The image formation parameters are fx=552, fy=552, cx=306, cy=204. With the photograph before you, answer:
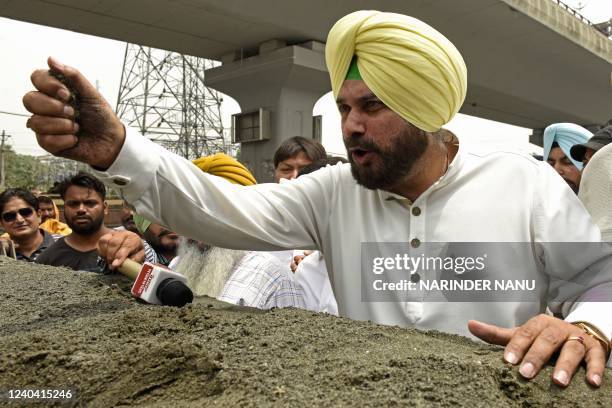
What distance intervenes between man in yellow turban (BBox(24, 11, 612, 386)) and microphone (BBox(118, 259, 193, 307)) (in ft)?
0.69

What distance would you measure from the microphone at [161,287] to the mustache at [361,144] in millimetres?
745

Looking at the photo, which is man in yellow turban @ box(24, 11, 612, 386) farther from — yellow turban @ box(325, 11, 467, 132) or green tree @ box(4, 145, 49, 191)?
green tree @ box(4, 145, 49, 191)

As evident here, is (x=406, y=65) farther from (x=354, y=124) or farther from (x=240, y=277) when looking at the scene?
(x=240, y=277)

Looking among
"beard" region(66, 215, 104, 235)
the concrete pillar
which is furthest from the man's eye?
the concrete pillar

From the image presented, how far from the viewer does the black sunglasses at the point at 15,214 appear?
5367 millimetres

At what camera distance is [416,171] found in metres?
1.97

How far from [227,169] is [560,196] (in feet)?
6.55

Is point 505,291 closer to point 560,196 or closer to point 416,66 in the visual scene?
point 560,196

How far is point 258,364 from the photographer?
1.10 metres

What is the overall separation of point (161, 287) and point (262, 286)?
109 cm

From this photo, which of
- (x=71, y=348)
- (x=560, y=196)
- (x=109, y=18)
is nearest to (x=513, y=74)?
(x=109, y=18)

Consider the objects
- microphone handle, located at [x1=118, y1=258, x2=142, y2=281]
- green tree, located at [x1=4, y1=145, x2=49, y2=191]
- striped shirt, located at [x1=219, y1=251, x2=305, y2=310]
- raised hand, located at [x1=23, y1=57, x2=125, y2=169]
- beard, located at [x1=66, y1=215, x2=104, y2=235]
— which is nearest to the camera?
raised hand, located at [x1=23, y1=57, x2=125, y2=169]

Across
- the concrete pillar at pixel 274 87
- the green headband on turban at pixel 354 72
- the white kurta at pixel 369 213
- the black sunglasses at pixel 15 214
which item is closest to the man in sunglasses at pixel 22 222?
the black sunglasses at pixel 15 214

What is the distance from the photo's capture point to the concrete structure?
10.8 metres
